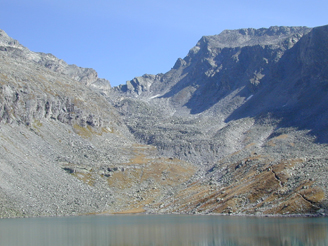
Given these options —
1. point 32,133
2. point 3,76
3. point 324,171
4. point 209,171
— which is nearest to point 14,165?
point 32,133

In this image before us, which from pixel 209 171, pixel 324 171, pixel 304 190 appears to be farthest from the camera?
pixel 209 171

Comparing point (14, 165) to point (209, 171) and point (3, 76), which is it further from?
point (209, 171)

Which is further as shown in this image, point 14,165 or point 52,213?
point 14,165

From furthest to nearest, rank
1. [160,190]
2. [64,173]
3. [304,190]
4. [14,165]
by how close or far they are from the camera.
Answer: [160,190], [64,173], [14,165], [304,190]

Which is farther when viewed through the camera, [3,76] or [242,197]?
[3,76]

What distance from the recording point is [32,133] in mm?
173125

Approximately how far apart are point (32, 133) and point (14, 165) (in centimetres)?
3749

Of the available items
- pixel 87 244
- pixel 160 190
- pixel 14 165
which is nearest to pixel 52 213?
pixel 14 165

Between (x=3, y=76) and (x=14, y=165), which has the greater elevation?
(x=3, y=76)

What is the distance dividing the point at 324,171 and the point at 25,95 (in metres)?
138

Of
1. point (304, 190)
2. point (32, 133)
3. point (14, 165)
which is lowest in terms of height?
point (304, 190)

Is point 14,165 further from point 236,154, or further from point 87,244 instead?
point 236,154

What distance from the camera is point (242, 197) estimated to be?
4840 inches

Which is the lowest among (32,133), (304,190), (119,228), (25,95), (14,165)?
(119,228)
